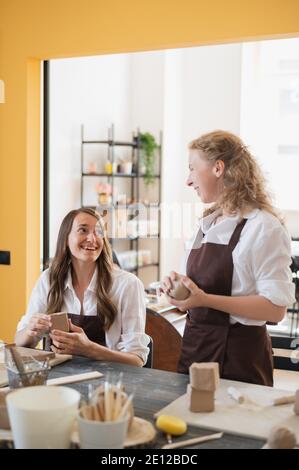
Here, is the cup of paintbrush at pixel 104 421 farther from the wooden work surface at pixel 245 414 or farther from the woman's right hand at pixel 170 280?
the woman's right hand at pixel 170 280

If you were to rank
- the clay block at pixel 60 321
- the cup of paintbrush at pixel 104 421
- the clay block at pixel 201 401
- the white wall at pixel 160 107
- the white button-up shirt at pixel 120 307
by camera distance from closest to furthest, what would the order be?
the cup of paintbrush at pixel 104 421, the clay block at pixel 201 401, the clay block at pixel 60 321, the white button-up shirt at pixel 120 307, the white wall at pixel 160 107

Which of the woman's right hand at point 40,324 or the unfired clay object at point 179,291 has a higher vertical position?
the unfired clay object at point 179,291

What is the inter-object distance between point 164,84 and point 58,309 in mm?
4968

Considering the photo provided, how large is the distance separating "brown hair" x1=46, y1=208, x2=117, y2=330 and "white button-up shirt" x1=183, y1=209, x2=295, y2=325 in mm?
546

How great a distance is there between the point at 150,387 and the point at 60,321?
49 centimetres

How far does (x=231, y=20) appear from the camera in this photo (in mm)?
3268

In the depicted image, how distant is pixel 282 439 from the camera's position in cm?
138

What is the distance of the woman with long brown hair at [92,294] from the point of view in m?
2.47

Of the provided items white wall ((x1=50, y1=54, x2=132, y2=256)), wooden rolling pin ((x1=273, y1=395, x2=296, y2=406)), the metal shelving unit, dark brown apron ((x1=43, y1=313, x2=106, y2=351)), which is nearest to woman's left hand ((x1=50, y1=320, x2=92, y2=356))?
dark brown apron ((x1=43, y1=313, x2=106, y2=351))

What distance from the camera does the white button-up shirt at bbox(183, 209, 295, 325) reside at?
2.14 meters

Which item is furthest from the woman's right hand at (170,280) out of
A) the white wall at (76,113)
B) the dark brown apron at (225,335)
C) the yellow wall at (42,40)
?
the white wall at (76,113)

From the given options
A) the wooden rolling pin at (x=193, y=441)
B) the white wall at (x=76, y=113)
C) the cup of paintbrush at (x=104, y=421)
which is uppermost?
the white wall at (x=76, y=113)
